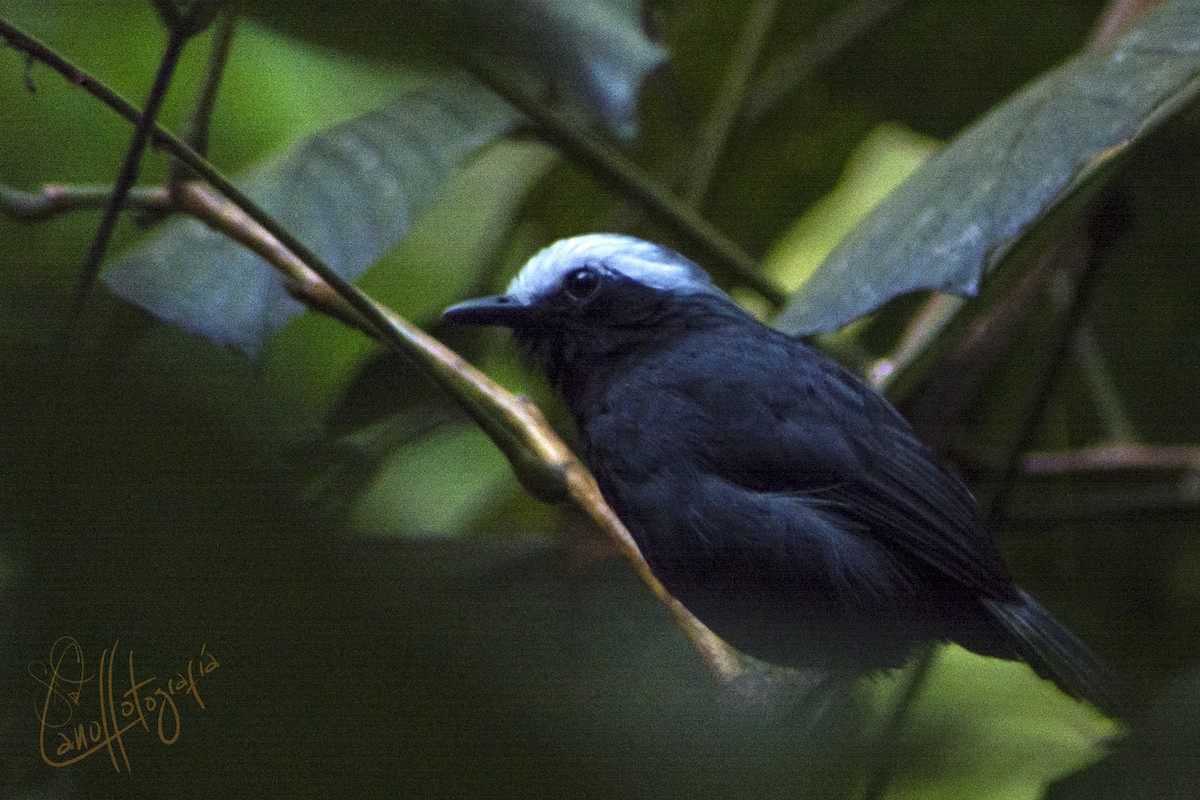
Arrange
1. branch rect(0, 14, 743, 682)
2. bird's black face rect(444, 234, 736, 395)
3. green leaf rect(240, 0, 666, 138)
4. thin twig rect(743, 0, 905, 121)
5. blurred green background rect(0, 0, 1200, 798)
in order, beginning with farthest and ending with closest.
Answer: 1. thin twig rect(743, 0, 905, 121)
2. bird's black face rect(444, 234, 736, 395)
3. branch rect(0, 14, 743, 682)
4. green leaf rect(240, 0, 666, 138)
5. blurred green background rect(0, 0, 1200, 798)

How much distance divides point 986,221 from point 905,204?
1.32ft

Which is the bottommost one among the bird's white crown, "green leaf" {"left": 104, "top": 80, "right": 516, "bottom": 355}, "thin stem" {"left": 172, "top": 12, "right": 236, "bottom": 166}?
the bird's white crown

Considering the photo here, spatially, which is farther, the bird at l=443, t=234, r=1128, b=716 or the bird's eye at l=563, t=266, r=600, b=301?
the bird's eye at l=563, t=266, r=600, b=301

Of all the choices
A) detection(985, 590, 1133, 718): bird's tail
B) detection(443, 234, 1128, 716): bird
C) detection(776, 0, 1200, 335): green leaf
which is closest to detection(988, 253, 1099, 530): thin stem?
detection(443, 234, 1128, 716): bird

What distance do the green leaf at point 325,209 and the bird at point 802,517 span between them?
283mm

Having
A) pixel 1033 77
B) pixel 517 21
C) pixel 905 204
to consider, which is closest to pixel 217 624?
pixel 517 21

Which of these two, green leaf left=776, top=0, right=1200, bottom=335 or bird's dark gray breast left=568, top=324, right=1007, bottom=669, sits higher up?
green leaf left=776, top=0, right=1200, bottom=335

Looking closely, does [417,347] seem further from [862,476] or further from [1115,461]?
[1115,461]

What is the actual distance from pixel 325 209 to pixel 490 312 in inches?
16.9

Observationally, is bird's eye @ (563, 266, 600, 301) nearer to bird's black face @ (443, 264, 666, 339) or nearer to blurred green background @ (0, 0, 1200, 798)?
bird's black face @ (443, 264, 666, 339)

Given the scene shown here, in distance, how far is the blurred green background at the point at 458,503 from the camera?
0.51 m

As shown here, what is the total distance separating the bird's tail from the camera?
2.27 metres

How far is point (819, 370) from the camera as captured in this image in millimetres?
2523
